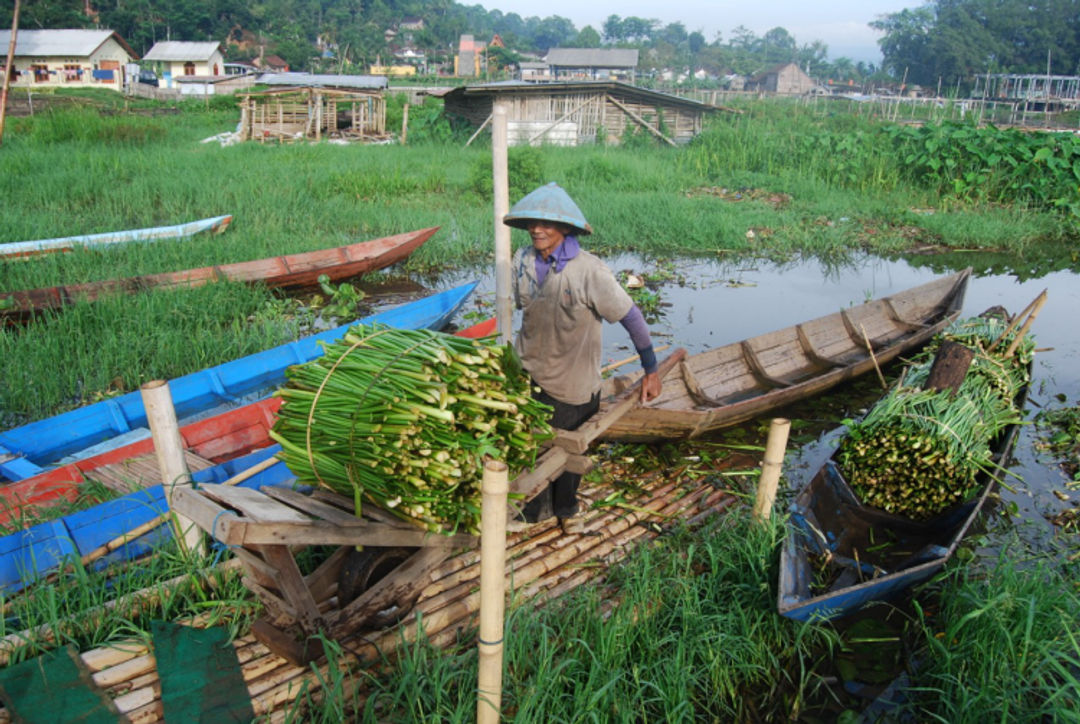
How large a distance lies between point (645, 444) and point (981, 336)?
9.24 feet

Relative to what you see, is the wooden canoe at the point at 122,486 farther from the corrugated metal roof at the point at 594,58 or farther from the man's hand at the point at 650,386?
the corrugated metal roof at the point at 594,58

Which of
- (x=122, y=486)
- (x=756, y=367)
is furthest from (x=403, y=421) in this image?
(x=756, y=367)

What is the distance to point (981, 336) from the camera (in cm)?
546

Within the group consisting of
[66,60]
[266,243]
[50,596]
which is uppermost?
[66,60]

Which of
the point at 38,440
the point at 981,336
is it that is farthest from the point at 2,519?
the point at 981,336

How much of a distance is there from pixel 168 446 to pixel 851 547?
3488 mm

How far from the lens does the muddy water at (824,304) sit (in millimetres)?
5160

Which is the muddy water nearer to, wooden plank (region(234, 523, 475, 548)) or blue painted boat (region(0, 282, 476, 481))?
blue painted boat (region(0, 282, 476, 481))

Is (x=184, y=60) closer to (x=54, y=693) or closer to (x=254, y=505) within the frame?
(x=54, y=693)

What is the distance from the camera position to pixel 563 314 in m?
3.36

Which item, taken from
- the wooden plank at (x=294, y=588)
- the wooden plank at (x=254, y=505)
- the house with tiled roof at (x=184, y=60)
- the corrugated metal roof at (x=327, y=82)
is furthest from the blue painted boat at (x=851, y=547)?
the house with tiled roof at (x=184, y=60)

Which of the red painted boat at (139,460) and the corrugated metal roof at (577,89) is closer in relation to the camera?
the red painted boat at (139,460)

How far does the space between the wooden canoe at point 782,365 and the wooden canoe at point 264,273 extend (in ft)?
14.7

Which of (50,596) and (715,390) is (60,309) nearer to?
(50,596)
